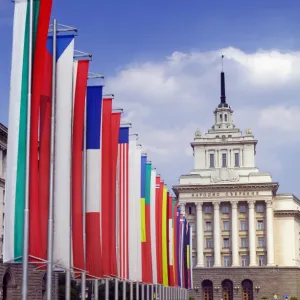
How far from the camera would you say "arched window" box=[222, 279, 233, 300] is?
122m

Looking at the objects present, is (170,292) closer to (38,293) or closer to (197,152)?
(38,293)

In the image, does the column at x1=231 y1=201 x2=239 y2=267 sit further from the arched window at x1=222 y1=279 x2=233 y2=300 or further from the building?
the arched window at x1=222 y1=279 x2=233 y2=300

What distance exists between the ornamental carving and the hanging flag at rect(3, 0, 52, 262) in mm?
98978

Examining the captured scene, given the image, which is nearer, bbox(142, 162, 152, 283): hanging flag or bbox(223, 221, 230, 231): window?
bbox(142, 162, 152, 283): hanging flag

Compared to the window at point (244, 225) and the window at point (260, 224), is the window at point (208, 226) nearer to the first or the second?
the window at point (244, 225)

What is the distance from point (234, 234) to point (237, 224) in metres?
1.95

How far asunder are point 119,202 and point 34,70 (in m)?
17.8

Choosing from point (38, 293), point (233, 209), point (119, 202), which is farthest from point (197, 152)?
point (119, 202)

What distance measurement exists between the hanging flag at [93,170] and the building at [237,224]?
89193 mm

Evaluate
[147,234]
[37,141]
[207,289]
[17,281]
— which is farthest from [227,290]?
[37,141]

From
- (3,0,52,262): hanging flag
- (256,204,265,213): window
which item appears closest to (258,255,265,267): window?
(256,204,265,213): window

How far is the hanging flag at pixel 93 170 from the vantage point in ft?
106

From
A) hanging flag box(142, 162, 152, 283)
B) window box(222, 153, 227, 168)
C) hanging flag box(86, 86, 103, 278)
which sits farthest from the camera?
window box(222, 153, 227, 168)

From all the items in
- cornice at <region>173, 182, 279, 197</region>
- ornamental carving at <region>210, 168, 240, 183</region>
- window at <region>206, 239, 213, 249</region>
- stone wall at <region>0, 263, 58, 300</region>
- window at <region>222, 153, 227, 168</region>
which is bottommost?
stone wall at <region>0, 263, 58, 300</region>
